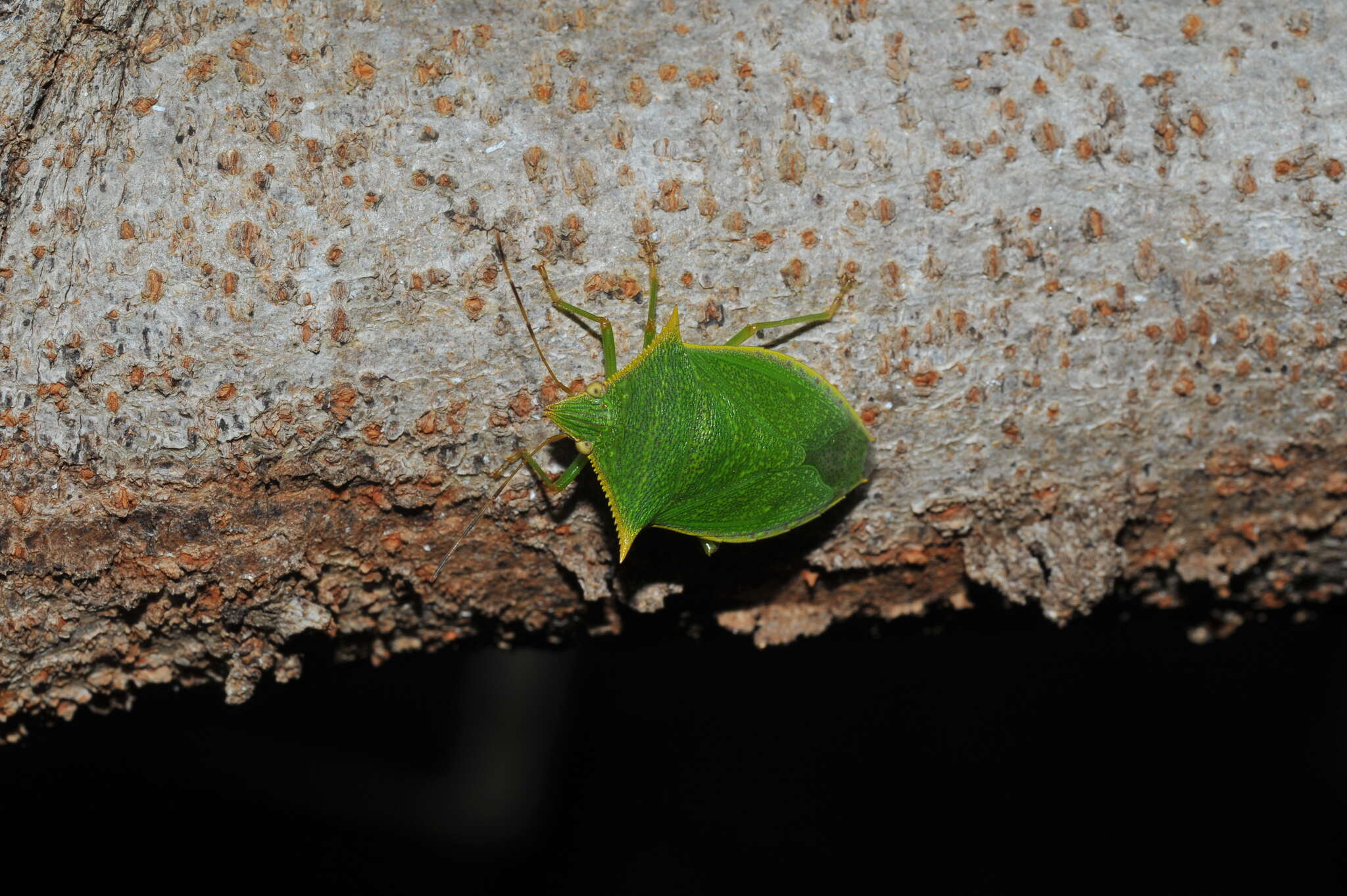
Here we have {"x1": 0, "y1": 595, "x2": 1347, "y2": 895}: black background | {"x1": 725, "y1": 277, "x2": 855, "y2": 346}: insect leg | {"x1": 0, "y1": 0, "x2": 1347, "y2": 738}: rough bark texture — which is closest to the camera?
{"x1": 0, "y1": 0, "x2": 1347, "y2": 738}: rough bark texture

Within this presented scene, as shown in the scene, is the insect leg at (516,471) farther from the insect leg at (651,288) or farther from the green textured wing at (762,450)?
the insect leg at (651,288)

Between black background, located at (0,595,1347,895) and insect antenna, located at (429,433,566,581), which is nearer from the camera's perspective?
insect antenna, located at (429,433,566,581)

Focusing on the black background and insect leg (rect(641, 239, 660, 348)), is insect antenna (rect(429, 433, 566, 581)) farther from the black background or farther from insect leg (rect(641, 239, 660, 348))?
the black background

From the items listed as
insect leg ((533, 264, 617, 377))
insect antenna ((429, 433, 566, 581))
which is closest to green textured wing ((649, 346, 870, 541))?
insect leg ((533, 264, 617, 377))

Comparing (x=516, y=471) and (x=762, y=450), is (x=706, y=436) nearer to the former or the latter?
(x=762, y=450)

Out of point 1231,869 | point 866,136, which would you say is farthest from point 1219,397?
point 1231,869

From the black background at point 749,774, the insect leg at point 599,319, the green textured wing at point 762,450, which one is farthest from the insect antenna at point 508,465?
the black background at point 749,774
